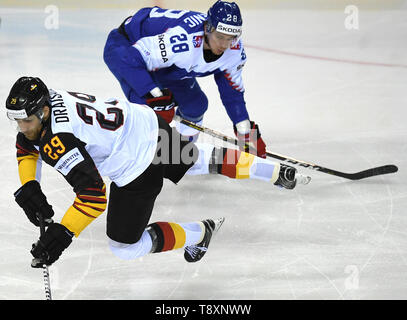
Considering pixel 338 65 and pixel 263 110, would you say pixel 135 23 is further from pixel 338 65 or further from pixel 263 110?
pixel 338 65

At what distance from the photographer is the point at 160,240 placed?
2.86m

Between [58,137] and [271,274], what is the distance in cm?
128

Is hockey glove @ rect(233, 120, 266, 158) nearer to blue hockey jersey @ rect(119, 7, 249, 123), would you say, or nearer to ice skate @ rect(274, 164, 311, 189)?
blue hockey jersey @ rect(119, 7, 249, 123)

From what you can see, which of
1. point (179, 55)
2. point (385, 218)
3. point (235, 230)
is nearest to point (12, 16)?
point (179, 55)

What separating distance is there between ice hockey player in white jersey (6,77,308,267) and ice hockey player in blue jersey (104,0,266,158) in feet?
1.62

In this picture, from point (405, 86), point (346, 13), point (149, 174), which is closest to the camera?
point (149, 174)

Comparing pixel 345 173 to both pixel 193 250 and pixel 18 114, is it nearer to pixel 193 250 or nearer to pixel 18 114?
pixel 193 250

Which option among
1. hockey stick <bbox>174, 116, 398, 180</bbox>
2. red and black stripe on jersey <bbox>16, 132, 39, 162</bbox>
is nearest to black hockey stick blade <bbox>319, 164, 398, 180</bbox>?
hockey stick <bbox>174, 116, 398, 180</bbox>

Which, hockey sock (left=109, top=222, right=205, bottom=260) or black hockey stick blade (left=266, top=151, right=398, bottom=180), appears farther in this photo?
black hockey stick blade (left=266, top=151, right=398, bottom=180)

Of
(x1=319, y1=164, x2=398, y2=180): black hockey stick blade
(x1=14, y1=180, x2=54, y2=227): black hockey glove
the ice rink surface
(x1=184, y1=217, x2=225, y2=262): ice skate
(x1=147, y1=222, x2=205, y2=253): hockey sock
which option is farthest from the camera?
(x1=319, y1=164, x2=398, y2=180): black hockey stick blade

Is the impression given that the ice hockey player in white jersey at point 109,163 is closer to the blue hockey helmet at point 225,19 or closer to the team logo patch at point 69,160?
the team logo patch at point 69,160

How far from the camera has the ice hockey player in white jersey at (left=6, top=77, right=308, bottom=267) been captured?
230cm

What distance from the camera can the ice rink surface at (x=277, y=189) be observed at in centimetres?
296

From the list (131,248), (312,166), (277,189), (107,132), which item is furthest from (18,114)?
(312,166)
